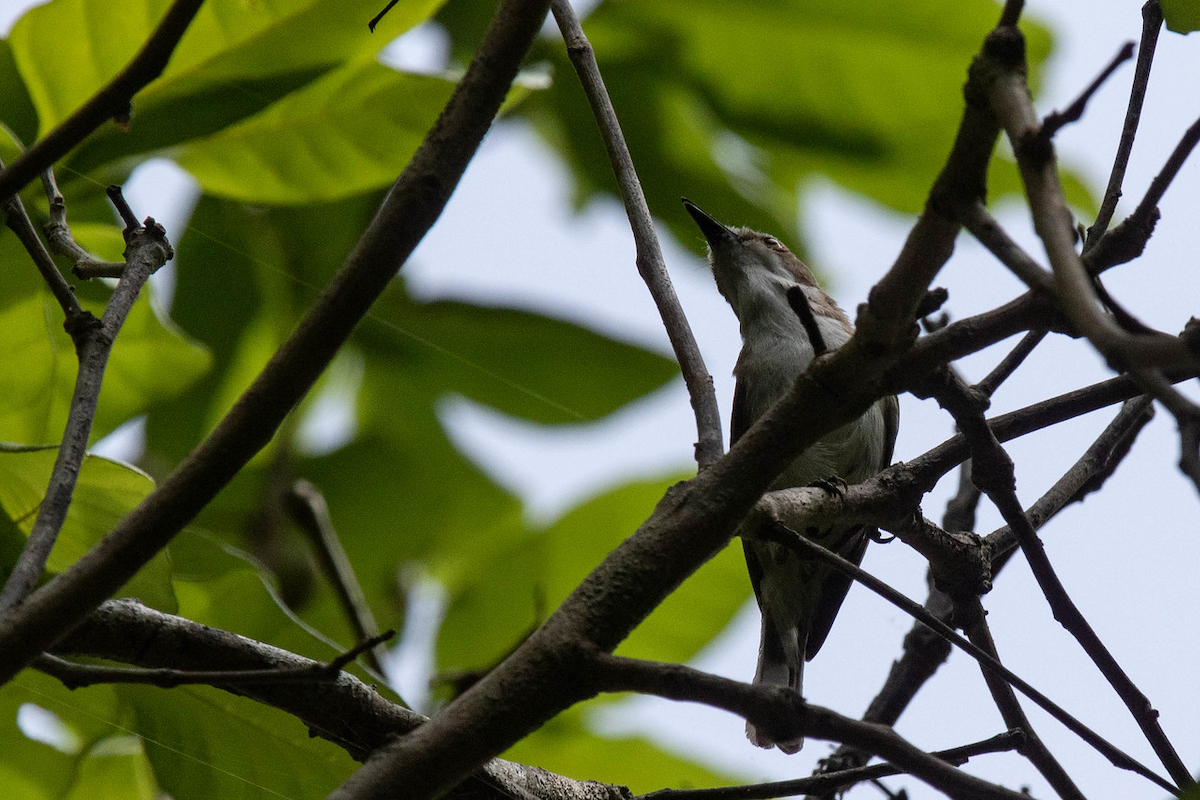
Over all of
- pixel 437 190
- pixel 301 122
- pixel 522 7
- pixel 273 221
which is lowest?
pixel 437 190

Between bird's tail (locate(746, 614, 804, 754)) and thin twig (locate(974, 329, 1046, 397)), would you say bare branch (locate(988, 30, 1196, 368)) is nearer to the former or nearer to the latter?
thin twig (locate(974, 329, 1046, 397))

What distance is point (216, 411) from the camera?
3268mm

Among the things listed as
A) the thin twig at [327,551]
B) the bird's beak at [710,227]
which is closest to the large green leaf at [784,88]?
the bird's beak at [710,227]

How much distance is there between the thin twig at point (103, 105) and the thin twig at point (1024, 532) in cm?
102

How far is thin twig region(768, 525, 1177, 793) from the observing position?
1.33m

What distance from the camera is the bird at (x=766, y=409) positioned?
11.8 ft

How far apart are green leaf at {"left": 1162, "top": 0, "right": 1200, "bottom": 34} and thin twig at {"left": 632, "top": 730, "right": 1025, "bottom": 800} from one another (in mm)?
981

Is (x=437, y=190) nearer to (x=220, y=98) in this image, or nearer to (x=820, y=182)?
(x=220, y=98)

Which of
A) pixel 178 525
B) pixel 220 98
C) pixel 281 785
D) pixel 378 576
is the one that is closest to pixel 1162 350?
pixel 178 525

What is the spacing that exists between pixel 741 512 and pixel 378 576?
2.36 metres

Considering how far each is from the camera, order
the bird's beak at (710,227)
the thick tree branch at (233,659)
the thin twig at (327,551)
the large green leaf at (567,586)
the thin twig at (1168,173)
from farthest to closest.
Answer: the bird's beak at (710,227), the large green leaf at (567,586), the thin twig at (327,551), the thick tree branch at (233,659), the thin twig at (1168,173)

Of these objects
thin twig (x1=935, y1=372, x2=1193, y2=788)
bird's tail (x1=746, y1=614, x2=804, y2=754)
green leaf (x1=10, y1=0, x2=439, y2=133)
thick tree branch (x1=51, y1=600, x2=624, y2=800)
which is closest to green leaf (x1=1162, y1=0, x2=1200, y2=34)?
thin twig (x1=935, y1=372, x2=1193, y2=788)

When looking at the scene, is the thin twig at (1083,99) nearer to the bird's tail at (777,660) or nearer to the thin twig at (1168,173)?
the thin twig at (1168,173)

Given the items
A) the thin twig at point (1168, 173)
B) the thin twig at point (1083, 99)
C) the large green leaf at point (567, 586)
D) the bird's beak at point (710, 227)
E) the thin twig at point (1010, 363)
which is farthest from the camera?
the bird's beak at point (710, 227)
